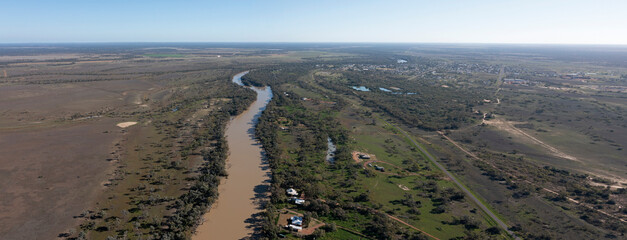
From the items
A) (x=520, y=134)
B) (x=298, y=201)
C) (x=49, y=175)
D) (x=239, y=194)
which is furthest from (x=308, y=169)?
Answer: (x=520, y=134)

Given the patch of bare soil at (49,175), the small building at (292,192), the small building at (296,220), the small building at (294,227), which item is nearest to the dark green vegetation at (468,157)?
the small building at (292,192)

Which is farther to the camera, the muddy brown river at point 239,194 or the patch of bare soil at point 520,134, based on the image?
the patch of bare soil at point 520,134

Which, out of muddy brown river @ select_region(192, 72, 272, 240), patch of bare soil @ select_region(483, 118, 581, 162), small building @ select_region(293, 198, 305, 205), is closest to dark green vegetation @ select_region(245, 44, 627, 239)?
patch of bare soil @ select_region(483, 118, 581, 162)

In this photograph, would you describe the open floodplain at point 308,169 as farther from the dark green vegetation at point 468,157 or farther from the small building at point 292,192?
the small building at point 292,192

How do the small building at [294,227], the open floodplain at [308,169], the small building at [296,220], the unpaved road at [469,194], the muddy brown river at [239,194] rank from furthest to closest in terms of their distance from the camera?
the unpaved road at [469,194] < the open floodplain at [308,169] < the small building at [296,220] < the muddy brown river at [239,194] < the small building at [294,227]

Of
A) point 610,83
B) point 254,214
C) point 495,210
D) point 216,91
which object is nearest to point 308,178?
point 254,214

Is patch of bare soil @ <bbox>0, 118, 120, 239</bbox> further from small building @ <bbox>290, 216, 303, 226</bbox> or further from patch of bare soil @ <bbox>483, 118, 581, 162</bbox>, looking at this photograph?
patch of bare soil @ <bbox>483, 118, 581, 162</bbox>

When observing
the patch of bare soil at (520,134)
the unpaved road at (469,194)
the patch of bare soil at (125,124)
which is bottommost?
the unpaved road at (469,194)

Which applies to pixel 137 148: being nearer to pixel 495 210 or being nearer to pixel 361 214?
pixel 361 214

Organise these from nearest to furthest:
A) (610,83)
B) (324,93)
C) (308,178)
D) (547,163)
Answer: (308,178) → (547,163) → (324,93) → (610,83)
